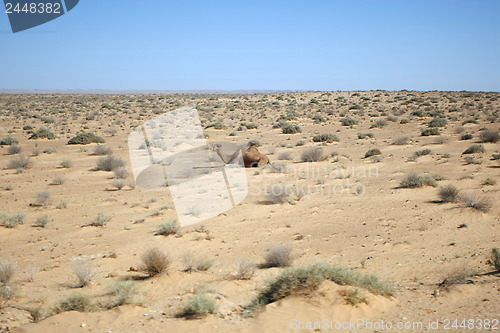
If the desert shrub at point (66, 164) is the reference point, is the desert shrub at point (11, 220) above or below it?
below

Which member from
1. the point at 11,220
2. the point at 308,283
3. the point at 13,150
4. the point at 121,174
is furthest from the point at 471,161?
the point at 13,150

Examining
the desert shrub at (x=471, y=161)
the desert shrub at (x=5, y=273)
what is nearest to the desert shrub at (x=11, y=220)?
the desert shrub at (x=5, y=273)

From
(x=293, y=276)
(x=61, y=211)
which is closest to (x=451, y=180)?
(x=293, y=276)

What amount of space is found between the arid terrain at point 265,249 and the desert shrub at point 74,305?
0.01 meters

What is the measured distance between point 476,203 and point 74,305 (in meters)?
9.31

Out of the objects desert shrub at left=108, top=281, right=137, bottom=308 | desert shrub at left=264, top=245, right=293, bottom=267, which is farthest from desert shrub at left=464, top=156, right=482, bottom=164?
desert shrub at left=108, top=281, right=137, bottom=308

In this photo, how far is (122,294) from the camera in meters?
5.65

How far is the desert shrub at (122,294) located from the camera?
562 cm

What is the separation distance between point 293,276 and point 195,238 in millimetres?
3976

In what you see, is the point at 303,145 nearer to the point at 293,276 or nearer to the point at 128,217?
the point at 128,217

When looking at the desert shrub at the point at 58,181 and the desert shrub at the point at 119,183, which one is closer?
the desert shrub at the point at 119,183

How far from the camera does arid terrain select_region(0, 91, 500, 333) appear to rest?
5.27 m

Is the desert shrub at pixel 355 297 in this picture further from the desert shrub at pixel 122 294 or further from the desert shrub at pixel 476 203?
the desert shrub at pixel 476 203

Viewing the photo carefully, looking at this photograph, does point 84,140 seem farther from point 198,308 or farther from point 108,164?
point 198,308
